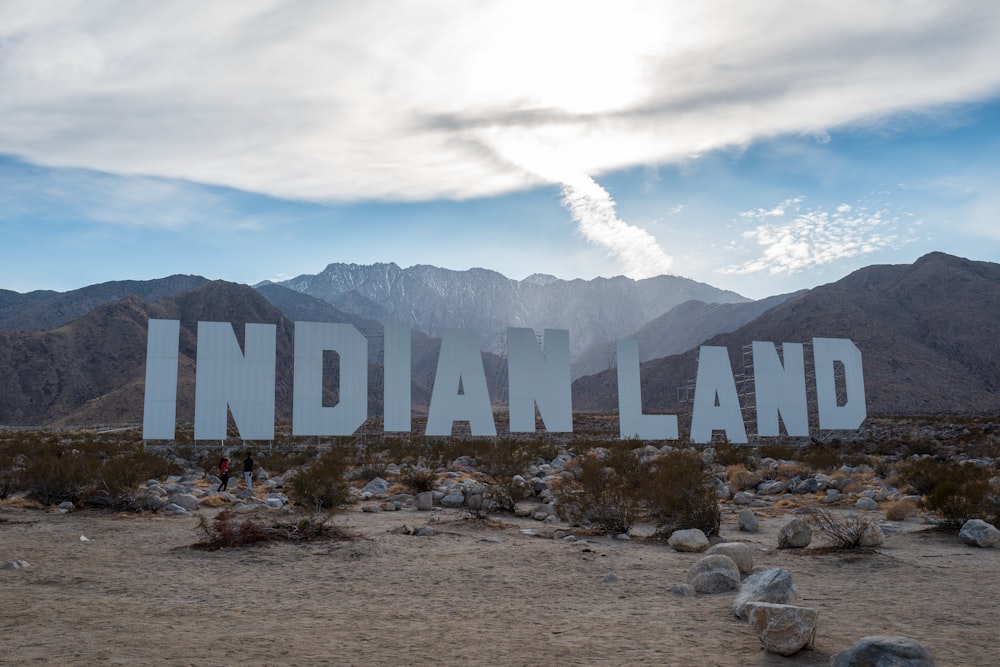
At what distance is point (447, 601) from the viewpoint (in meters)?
7.82

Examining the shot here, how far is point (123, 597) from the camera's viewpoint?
786 cm

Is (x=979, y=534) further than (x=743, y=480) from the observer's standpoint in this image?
No

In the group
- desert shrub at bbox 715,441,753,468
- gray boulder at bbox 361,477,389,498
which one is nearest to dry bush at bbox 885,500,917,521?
gray boulder at bbox 361,477,389,498

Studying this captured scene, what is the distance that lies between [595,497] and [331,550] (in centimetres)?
441

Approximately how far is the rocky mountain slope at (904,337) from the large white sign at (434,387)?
3567 centimetres

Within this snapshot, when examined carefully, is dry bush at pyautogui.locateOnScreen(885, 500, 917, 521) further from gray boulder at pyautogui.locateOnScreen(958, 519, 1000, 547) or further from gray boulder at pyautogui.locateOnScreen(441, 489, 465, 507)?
gray boulder at pyautogui.locateOnScreen(441, 489, 465, 507)

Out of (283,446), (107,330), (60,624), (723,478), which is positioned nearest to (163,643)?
(60,624)

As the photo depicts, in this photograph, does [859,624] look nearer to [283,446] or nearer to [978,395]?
[283,446]

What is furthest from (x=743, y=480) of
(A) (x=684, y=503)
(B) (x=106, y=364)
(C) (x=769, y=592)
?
(B) (x=106, y=364)

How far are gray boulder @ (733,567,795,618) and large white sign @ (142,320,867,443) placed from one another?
893 inches

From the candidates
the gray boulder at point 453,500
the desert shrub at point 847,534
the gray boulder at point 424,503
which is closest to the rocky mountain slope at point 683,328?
the gray boulder at point 453,500

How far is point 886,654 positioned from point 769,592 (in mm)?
1968

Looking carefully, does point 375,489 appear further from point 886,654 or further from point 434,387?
point 886,654

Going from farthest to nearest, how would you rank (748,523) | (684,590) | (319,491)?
(319,491) → (748,523) → (684,590)
